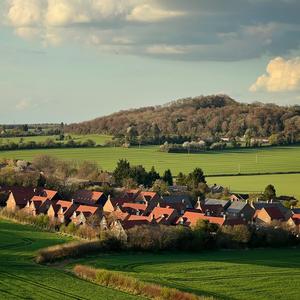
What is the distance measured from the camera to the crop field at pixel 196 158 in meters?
106

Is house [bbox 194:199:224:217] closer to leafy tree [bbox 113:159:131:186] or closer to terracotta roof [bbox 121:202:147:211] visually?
terracotta roof [bbox 121:202:147:211]

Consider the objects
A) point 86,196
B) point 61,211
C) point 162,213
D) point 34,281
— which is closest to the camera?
point 34,281

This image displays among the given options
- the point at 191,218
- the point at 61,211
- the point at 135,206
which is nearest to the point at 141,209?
the point at 135,206

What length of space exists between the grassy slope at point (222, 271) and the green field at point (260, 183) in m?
37.8

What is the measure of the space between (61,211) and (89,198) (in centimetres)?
1076

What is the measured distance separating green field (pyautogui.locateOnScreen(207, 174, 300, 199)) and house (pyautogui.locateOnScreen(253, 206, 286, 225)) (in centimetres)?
1624

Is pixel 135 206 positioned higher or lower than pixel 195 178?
lower

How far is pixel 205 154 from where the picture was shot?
415ft

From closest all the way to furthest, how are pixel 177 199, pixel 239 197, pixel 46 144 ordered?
pixel 177 199, pixel 239 197, pixel 46 144

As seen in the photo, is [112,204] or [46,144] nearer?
[112,204]

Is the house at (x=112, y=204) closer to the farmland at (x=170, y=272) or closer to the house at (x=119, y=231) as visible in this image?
the house at (x=119, y=231)

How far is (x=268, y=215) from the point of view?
6362 centimetres

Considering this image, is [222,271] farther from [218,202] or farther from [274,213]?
[218,202]

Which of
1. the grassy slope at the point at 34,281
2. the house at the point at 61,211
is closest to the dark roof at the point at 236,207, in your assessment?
the house at the point at 61,211
